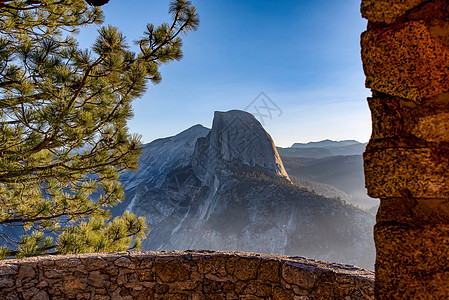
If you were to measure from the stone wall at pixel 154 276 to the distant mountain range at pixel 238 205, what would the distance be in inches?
1074

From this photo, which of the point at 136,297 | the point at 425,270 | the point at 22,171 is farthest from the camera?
the point at 22,171

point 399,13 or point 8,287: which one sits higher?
point 399,13

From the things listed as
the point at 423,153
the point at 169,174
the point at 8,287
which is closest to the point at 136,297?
the point at 8,287

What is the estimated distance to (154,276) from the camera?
2.70 m

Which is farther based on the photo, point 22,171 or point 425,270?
point 22,171

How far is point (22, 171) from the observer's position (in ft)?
12.2

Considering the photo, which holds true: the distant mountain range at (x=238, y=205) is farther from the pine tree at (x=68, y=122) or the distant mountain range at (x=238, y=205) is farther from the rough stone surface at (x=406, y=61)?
the rough stone surface at (x=406, y=61)

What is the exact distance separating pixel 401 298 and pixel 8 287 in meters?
3.07

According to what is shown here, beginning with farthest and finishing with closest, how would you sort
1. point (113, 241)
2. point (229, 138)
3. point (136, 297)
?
1. point (229, 138)
2. point (113, 241)
3. point (136, 297)

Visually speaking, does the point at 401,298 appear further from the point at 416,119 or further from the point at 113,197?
the point at 113,197

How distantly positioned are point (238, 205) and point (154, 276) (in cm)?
3538

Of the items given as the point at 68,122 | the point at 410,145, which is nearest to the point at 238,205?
the point at 68,122

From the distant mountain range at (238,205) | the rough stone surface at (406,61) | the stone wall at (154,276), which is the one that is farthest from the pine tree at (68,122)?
the distant mountain range at (238,205)

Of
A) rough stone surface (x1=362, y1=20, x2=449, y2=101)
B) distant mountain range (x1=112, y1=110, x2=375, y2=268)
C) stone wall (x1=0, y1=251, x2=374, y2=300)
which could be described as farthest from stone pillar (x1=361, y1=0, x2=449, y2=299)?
distant mountain range (x1=112, y1=110, x2=375, y2=268)
